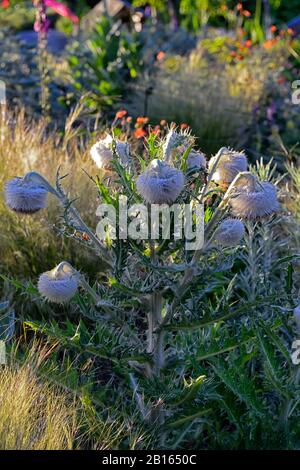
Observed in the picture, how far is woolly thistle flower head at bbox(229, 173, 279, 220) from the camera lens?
2176 millimetres

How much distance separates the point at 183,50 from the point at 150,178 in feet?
22.4

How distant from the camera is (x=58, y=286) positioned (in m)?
2.33

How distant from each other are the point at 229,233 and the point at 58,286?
518 millimetres

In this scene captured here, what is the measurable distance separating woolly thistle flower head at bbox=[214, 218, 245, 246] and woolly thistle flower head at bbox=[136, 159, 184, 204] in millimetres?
272

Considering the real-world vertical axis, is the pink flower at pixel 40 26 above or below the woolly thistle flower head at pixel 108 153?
above

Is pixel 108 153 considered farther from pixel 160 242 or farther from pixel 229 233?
pixel 229 233

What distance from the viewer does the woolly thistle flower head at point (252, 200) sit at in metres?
2.18

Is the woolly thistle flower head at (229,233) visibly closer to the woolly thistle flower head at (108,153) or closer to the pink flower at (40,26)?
the woolly thistle flower head at (108,153)

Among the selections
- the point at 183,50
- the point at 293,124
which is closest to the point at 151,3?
the point at 183,50

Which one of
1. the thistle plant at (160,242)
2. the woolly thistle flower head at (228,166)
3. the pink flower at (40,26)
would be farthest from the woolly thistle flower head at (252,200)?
the pink flower at (40,26)

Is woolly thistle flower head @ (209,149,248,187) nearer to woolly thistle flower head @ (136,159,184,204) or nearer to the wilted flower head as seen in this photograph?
A: the wilted flower head

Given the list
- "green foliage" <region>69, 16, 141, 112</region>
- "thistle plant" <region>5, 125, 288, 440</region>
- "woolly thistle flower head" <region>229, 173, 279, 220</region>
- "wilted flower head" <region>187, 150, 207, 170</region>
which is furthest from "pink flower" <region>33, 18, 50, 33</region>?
"woolly thistle flower head" <region>229, 173, 279, 220</region>

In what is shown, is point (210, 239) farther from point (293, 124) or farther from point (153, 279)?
point (293, 124)

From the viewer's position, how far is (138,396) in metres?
2.61
